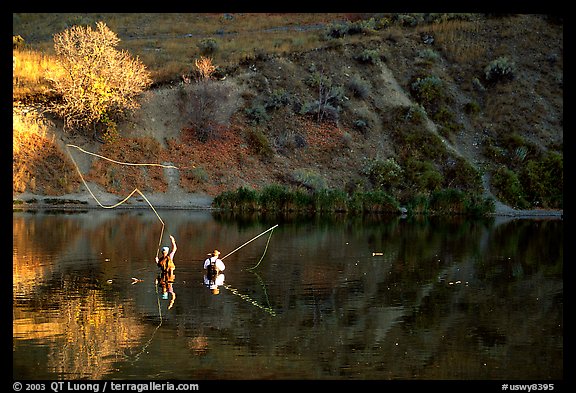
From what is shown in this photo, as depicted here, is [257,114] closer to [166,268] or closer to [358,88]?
[358,88]

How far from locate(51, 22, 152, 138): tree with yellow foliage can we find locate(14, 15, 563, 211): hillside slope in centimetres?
175

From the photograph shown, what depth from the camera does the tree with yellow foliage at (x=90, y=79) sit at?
59469 millimetres

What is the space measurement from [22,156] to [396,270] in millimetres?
35048

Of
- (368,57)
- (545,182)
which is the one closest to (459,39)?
(368,57)

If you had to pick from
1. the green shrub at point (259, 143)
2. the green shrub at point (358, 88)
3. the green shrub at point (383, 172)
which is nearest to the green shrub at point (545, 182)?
the green shrub at point (383, 172)

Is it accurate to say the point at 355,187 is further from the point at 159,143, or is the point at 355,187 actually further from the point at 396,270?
the point at 396,270

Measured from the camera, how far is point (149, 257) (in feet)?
95.7

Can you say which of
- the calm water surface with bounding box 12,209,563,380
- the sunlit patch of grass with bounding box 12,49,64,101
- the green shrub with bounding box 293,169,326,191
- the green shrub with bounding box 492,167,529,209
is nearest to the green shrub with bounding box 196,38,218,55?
the sunlit patch of grass with bounding box 12,49,64,101

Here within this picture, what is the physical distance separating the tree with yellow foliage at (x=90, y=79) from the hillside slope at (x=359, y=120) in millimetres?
1748

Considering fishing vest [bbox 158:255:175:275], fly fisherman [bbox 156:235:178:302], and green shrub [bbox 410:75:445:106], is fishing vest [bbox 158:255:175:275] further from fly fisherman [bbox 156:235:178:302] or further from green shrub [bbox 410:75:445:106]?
green shrub [bbox 410:75:445:106]

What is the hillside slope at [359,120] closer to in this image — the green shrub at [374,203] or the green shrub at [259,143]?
the green shrub at [259,143]

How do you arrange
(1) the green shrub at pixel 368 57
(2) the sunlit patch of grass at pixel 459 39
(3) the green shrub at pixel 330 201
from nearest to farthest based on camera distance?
1. (3) the green shrub at pixel 330 201
2. (1) the green shrub at pixel 368 57
3. (2) the sunlit patch of grass at pixel 459 39

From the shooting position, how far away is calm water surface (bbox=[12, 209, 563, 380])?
1566 cm
